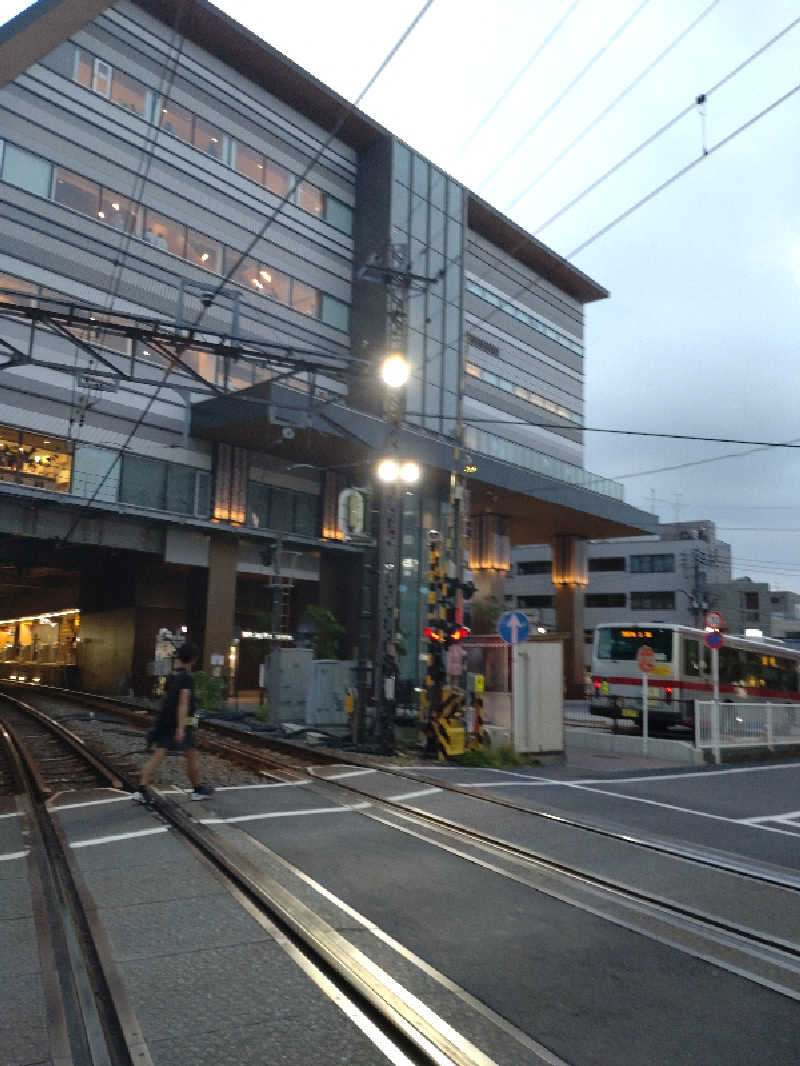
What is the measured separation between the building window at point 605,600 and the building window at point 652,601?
885 mm

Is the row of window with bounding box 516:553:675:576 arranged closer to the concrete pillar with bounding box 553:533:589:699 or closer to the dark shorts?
the concrete pillar with bounding box 553:533:589:699

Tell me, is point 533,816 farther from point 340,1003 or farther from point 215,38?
point 215,38

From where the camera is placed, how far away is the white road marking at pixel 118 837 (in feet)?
22.2

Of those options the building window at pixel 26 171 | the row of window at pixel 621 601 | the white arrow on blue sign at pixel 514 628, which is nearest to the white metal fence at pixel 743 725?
the white arrow on blue sign at pixel 514 628

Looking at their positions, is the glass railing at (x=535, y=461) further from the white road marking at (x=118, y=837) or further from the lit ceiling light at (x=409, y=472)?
the white road marking at (x=118, y=837)

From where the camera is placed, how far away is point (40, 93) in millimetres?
27000

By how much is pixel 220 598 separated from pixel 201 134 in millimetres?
18246

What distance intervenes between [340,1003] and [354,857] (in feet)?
9.36

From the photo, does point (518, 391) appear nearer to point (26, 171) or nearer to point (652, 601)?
point (26, 171)

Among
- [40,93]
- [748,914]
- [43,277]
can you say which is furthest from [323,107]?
[748,914]

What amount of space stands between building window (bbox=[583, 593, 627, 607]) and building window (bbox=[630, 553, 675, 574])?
248 centimetres

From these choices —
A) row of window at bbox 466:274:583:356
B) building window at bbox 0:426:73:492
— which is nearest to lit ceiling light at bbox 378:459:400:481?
building window at bbox 0:426:73:492

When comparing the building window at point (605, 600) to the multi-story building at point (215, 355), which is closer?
the multi-story building at point (215, 355)

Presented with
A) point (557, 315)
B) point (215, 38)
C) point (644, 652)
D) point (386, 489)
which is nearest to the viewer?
point (386, 489)
